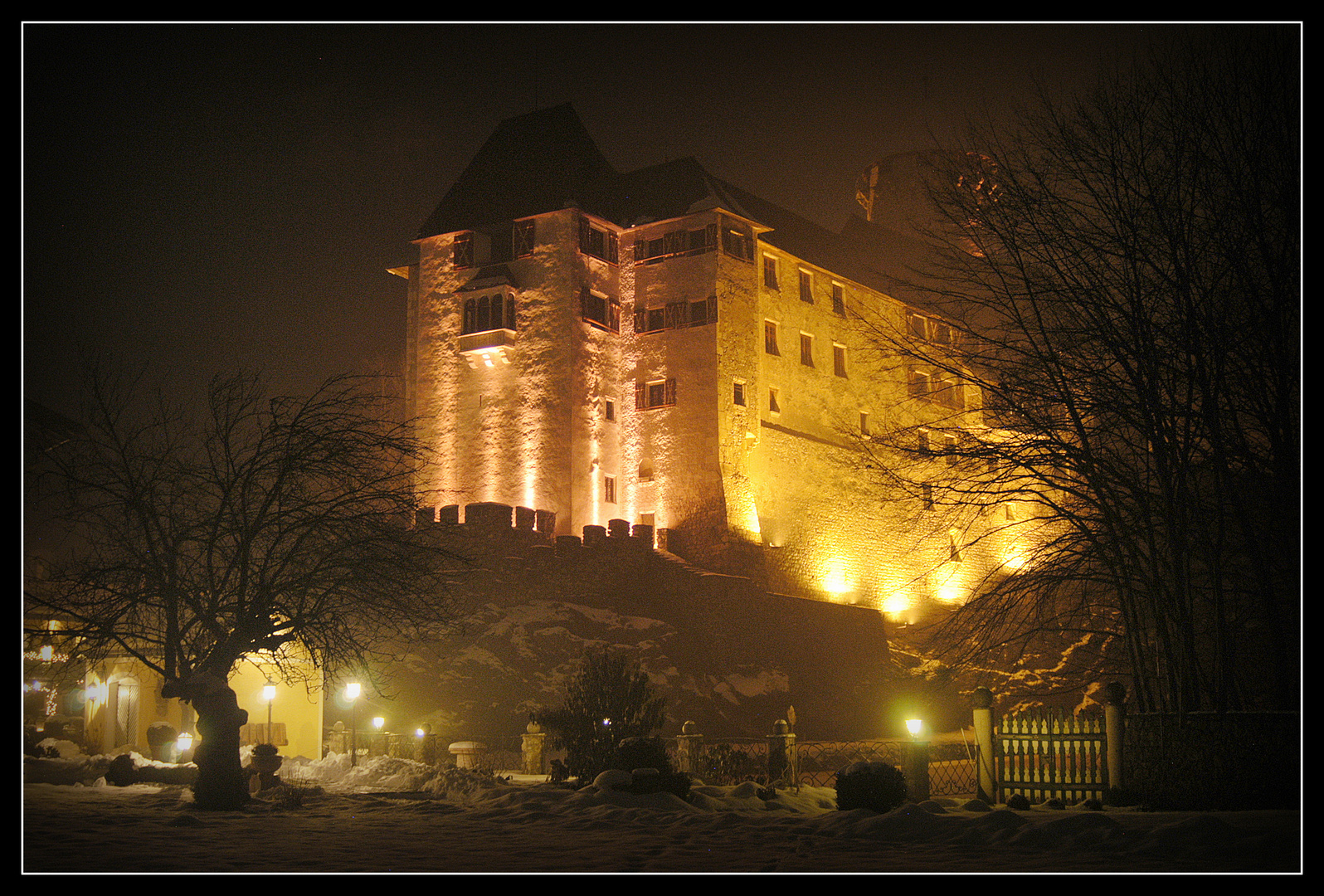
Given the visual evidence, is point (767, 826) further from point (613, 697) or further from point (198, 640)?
point (198, 640)

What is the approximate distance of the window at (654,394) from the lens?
152ft

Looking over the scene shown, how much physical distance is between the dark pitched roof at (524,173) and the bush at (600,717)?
88.2ft

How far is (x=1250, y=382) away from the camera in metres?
15.2

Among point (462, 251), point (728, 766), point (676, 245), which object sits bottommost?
point (728, 766)

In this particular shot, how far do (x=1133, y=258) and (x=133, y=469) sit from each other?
45.4 feet

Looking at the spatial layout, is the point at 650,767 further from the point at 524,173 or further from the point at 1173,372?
the point at 524,173

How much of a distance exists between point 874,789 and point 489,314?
109 ft

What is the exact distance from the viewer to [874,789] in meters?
15.9

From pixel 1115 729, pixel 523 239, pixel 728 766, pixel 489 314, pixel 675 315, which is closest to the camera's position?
pixel 1115 729

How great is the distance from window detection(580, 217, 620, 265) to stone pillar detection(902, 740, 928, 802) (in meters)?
28.9

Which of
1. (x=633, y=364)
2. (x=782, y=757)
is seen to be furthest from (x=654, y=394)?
(x=782, y=757)

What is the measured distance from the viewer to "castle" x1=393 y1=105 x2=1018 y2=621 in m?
45.4

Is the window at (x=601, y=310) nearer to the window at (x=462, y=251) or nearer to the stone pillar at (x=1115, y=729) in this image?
the window at (x=462, y=251)
